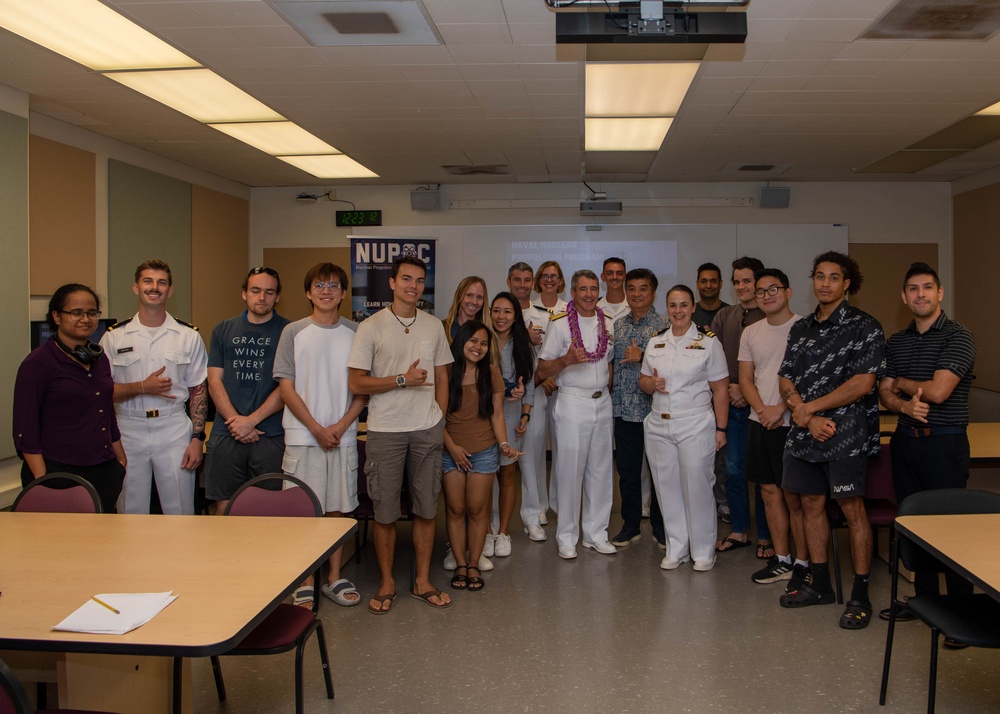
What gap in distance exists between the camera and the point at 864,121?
5836 mm

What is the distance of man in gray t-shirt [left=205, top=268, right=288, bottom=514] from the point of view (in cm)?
375

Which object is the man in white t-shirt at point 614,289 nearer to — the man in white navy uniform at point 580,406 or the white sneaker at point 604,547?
the man in white navy uniform at point 580,406

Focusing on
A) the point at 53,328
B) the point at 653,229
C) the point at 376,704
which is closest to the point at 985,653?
the point at 376,704

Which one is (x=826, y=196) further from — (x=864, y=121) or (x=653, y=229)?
(x=864, y=121)

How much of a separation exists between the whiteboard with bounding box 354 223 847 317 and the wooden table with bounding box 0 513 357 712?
19.6ft

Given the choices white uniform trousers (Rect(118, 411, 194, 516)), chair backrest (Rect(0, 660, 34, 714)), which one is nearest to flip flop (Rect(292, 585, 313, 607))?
white uniform trousers (Rect(118, 411, 194, 516))

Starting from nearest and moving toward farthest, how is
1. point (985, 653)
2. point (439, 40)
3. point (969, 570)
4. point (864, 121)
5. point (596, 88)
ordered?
point (969, 570)
point (985, 653)
point (439, 40)
point (596, 88)
point (864, 121)

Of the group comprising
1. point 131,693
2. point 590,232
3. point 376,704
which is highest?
point 590,232

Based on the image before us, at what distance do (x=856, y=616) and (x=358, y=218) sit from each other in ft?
22.7

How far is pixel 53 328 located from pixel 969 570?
3702 mm

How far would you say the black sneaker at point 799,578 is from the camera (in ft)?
13.0

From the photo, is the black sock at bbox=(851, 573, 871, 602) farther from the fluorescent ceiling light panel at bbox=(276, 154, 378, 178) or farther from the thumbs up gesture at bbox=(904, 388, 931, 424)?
the fluorescent ceiling light panel at bbox=(276, 154, 378, 178)

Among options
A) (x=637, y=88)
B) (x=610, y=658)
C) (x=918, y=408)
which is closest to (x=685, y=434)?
(x=918, y=408)

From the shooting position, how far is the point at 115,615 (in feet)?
6.27
